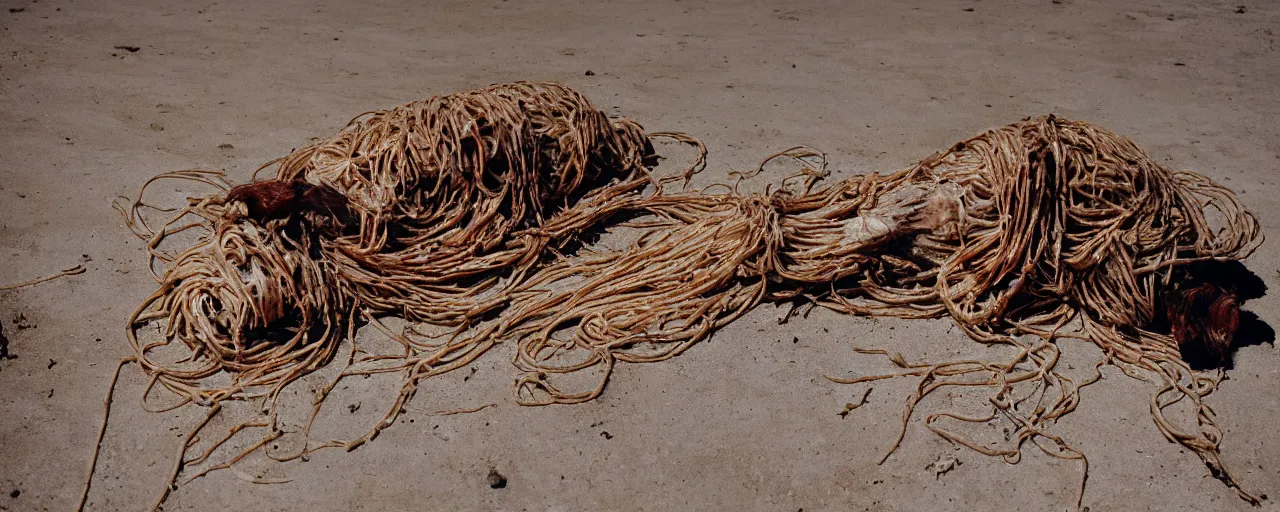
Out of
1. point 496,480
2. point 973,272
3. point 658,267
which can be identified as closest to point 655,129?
point 658,267

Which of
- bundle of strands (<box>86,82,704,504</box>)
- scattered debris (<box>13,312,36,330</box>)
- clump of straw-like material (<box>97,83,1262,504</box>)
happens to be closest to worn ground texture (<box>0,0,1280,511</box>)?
scattered debris (<box>13,312,36,330</box>)

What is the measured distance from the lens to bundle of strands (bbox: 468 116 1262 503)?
3.40 metres

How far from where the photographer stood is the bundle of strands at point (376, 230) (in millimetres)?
3400

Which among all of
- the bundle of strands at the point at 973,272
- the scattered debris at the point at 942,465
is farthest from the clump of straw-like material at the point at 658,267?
the scattered debris at the point at 942,465

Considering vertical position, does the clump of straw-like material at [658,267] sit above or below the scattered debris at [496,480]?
above

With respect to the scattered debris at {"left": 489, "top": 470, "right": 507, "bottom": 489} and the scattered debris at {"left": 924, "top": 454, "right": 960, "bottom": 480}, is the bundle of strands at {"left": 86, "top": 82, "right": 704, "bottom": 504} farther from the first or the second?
the scattered debris at {"left": 924, "top": 454, "right": 960, "bottom": 480}

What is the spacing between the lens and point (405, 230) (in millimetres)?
3998

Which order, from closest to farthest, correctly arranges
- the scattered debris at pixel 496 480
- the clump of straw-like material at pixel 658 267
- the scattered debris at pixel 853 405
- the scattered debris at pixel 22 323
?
1. the scattered debris at pixel 496 480
2. the scattered debris at pixel 853 405
3. the clump of straw-like material at pixel 658 267
4. the scattered debris at pixel 22 323

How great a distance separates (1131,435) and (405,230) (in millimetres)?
2973

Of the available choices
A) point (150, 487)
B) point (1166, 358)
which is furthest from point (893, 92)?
point (150, 487)

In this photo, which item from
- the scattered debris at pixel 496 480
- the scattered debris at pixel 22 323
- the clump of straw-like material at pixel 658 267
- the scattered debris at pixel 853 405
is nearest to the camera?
the scattered debris at pixel 496 480

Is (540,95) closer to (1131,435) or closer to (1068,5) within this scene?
(1131,435)

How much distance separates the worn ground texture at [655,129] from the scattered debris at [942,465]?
0.07ft

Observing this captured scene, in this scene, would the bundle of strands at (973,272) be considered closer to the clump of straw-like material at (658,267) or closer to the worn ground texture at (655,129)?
the clump of straw-like material at (658,267)
